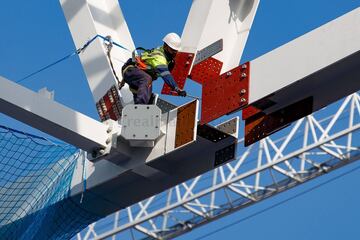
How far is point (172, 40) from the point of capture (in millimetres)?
13602

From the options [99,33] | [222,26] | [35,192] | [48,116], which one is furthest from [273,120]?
[35,192]

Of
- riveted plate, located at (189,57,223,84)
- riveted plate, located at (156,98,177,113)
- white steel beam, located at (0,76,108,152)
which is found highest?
riveted plate, located at (189,57,223,84)

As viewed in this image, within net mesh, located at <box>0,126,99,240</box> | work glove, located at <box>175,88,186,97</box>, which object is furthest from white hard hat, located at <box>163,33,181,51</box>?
net mesh, located at <box>0,126,99,240</box>

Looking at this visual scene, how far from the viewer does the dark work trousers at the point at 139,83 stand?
1326 cm

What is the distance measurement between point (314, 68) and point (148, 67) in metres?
2.47

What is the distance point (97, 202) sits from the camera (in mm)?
13969

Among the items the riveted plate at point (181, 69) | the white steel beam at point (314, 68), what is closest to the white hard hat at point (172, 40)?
the riveted plate at point (181, 69)

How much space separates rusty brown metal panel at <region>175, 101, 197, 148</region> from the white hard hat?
3.09ft

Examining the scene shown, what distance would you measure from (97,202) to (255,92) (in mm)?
2763

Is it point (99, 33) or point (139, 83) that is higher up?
point (99, 33)

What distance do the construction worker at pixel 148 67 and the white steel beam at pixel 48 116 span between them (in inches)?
24.4

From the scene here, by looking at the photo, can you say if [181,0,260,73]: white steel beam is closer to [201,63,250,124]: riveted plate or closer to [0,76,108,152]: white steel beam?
[201,63,250,124]: riveted plate

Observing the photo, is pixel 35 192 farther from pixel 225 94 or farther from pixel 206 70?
pixel 225 94

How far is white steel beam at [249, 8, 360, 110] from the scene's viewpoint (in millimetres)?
11508
